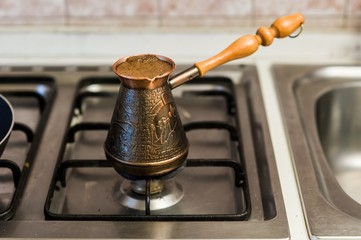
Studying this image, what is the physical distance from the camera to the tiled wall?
1155 mm

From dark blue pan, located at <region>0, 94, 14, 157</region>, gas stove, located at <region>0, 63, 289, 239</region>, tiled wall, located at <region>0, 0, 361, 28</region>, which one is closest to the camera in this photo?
gas stove, located at <region>0, 63, 289, 239</region>

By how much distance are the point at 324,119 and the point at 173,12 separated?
1.05ft

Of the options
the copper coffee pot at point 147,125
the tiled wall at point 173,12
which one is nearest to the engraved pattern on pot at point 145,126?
the copper coffee pot at point 147,125

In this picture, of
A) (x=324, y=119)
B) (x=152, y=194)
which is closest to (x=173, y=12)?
(x=324, y=119)

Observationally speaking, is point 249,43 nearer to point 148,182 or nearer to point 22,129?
point 148,182

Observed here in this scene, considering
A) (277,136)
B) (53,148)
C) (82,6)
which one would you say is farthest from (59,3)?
(277,136)

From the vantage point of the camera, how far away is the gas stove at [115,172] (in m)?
0.75

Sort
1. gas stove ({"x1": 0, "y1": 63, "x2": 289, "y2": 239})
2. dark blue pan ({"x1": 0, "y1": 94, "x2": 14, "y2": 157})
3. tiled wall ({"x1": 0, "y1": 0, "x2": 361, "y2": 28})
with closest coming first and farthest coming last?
gas stove ({"x1": 0, "y1": 63, "x2": 289, "y2": 239}), dark blue pan ({"x1": 0, "y1": 94, "x2": 14, "y2": 157}), tiled wall ({"x1": 0, "y1": 0, "x2": 361, "y2": 28})

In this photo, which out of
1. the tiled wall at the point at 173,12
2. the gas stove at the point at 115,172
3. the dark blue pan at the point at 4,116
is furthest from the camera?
the tiled wall at the point at 173,12

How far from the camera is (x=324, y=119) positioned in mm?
1106

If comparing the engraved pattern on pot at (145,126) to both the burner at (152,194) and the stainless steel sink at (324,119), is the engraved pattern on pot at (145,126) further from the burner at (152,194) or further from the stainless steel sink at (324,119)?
the stainless steel sink at (324,119)

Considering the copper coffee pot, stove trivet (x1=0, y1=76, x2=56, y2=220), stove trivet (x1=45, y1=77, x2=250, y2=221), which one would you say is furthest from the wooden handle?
stove trivet (x1=0, y1=76, x2=56, y2=220)

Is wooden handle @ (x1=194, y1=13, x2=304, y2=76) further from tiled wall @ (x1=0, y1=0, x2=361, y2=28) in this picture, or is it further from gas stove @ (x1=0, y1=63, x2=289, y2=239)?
tiled wall @ (x1=0, y1=0, x2=361, y2=28)

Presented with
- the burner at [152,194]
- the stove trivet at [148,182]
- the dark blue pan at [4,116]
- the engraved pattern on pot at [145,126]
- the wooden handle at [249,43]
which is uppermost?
the wooden handle at [249,43]
